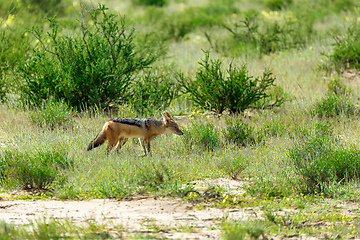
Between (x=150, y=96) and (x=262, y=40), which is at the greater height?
(x=262, y=40)

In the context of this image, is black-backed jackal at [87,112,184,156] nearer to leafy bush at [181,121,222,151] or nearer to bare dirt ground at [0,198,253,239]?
leafy bush at [181,121,222,151]

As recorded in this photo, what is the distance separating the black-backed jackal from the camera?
7324 millimetres

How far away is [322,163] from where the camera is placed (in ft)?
21.2

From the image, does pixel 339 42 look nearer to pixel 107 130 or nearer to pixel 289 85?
pixel 289 85

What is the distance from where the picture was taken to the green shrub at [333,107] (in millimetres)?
9969

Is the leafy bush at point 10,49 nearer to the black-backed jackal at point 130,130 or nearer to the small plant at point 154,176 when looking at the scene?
the black-backed jackal at point 130,130

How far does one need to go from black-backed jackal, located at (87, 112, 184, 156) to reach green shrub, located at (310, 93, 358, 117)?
11.6 feet

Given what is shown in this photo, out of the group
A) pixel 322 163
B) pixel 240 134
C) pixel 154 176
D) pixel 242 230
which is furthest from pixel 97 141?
pixel 242 230

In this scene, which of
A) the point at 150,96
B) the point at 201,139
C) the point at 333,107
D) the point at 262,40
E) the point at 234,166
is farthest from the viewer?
the point at 262,40

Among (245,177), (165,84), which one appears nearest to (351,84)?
(165,84)

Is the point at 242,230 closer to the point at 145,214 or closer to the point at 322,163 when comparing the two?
the point at 145,214

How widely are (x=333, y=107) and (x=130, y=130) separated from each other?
15.4 ft

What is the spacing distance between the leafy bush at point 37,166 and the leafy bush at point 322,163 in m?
3.21

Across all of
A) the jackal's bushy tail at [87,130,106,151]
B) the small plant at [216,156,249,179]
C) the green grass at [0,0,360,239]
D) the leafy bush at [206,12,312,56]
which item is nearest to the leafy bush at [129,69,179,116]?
the green grass at [0,0,360,239]
